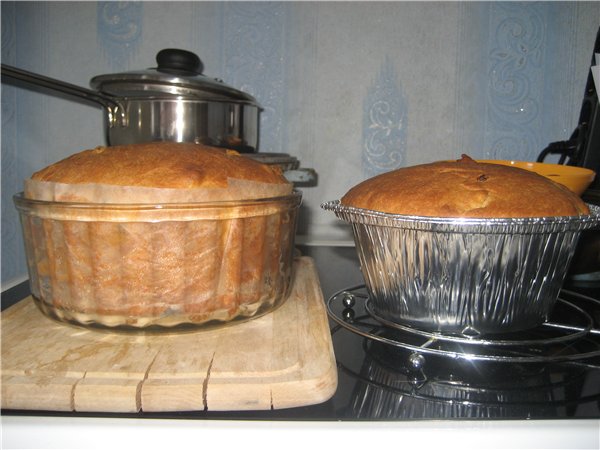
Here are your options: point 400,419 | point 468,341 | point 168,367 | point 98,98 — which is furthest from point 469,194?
point 98,98

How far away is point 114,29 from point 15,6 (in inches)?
10.0

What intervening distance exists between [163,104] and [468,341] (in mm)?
692

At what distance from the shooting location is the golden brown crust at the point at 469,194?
492mm

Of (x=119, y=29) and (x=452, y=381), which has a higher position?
(x=119, y=29)

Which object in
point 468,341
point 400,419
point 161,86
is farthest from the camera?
point 161,86

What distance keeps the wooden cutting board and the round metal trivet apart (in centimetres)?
7

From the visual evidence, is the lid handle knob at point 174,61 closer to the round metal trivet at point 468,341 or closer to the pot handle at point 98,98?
the pot handle at point 98,98

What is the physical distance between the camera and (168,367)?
44 centimetres

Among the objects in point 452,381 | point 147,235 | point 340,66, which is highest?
point 340,66

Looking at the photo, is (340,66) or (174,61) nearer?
(174,61)

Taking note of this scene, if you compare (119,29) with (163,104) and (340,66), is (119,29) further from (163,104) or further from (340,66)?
(340,66)

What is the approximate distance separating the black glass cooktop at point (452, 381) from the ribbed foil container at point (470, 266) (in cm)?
4

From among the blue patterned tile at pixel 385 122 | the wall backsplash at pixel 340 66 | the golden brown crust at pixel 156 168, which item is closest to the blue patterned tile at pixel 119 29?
the wall backsplash at pixel 340 66

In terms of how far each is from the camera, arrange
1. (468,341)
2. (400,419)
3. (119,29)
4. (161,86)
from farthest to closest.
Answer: (119,29) → (161,86) → (468,341) → (400,419)
